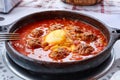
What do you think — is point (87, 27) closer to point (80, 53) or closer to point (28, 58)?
point (80, 53)

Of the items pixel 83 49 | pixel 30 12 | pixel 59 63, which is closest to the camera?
pixel 59 63

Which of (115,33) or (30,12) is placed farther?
(30,12)

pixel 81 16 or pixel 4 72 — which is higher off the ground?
pixel 81 16

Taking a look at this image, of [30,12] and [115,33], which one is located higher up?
[115,33]

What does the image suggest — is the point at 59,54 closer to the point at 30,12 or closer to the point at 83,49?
the point at 83,49

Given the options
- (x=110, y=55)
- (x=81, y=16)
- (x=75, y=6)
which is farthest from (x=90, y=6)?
(x=110, y=55)

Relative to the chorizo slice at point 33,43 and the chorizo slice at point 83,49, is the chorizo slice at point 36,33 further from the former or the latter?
the chorizo slice at point 83,49

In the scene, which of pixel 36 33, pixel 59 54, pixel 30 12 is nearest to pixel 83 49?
pixel 59 54

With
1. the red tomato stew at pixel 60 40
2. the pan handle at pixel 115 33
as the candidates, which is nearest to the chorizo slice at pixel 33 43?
the red tomato stew at pixel 60 40
